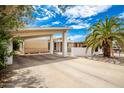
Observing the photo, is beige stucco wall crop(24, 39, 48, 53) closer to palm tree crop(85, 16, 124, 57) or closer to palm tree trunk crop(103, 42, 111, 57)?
palm tree crop(85, 16, 124, 57)

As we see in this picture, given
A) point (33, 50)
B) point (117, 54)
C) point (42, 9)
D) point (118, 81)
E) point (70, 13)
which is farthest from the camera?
point (33, 50)

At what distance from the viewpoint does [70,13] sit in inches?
280

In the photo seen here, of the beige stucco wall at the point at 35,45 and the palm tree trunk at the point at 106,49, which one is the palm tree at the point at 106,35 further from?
the beige stucco wall at the point at 35,45

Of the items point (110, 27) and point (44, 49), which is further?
point (44, 49)

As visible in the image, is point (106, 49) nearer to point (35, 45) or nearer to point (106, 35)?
point (106, 35)

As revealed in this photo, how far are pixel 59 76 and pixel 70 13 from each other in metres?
2.76

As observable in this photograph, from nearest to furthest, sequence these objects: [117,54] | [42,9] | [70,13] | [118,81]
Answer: [118,81] < [42,9] < [70,13] < [117,54]

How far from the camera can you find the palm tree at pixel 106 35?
9.19 meters

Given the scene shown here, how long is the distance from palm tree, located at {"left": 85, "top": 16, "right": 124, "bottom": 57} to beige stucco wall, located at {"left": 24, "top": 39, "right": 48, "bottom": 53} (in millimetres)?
7952

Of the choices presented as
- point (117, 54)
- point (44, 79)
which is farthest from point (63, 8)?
point (117, 54)

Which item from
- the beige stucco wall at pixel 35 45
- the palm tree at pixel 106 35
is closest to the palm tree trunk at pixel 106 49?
the palm tree at pixel 106 35

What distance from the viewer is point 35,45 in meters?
17.8

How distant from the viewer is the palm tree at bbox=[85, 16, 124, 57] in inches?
362
